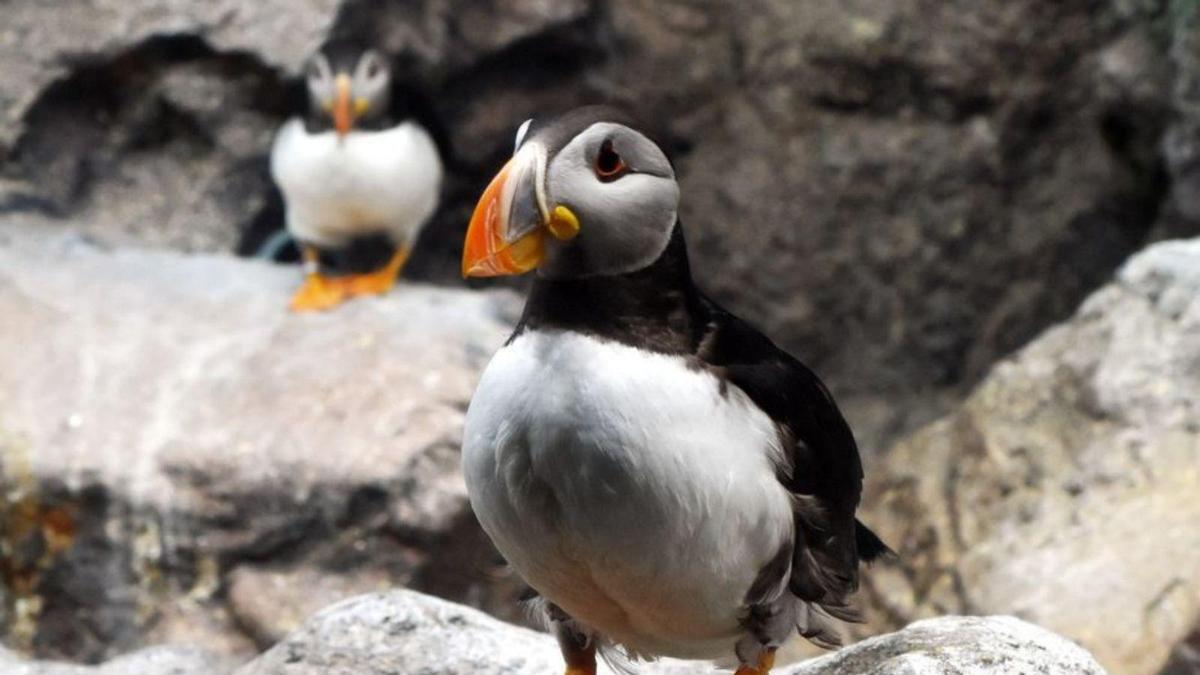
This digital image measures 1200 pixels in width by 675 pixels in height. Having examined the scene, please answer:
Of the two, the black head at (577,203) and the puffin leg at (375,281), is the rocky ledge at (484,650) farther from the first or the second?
the puffin leg at (375,281)

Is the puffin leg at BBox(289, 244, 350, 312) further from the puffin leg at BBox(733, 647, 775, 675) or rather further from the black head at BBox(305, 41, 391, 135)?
the puffin leg at BBox(733, 647, 775, 675)

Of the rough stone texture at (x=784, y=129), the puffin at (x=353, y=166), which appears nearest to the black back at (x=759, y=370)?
the puffin at (x=353, y=166)

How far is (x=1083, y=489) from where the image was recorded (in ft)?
14.0

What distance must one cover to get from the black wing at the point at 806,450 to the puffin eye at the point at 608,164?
0.27m

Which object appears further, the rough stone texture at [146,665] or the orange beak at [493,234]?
the rough stone texture at [146,665]

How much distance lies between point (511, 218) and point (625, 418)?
0.91 ft

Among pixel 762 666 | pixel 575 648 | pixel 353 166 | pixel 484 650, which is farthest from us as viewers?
pixel 353 166

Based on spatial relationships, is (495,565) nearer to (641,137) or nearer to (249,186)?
(641,137)

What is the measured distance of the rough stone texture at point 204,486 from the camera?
4.36 metres

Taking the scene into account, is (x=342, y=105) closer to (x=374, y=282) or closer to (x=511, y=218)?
(x=374, y=282)

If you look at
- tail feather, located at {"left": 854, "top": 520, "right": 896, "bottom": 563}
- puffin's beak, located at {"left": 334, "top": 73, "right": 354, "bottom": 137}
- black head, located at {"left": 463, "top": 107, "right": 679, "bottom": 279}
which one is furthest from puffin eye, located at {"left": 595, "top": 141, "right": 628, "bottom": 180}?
puffin's beak, located at {"left": 334, "top": 73, "right": 354, "bottom": 137}

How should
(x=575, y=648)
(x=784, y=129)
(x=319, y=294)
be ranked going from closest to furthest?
(x=575, y=648), (x=319, y=294), (x=784, y=129)

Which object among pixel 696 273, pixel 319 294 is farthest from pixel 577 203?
pixel 696 273

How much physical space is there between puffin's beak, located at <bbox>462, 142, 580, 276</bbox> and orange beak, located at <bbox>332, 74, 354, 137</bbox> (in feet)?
11.0
